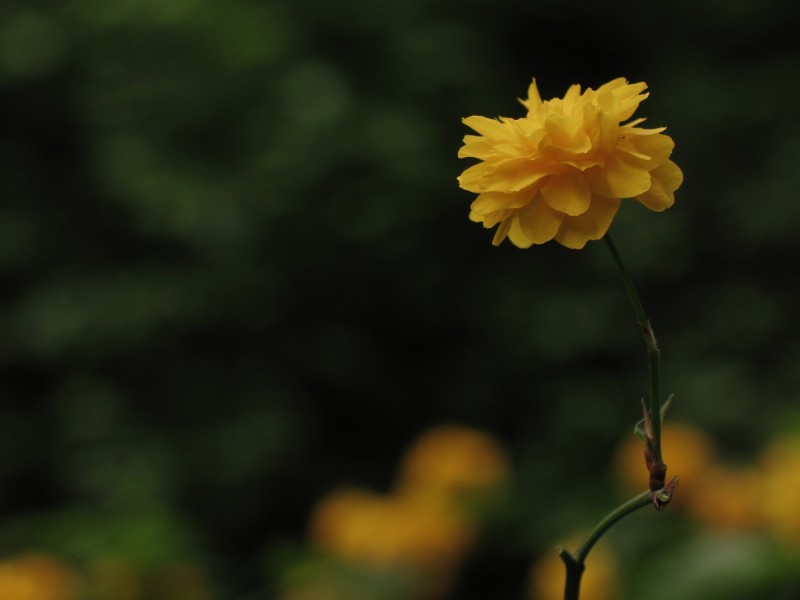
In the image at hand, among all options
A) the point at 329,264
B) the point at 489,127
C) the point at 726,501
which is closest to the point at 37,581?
the point at 726,501

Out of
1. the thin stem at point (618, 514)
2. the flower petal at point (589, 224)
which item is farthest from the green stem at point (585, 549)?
the flower petal at point (589, 224)

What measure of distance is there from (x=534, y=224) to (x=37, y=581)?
0.97 meters

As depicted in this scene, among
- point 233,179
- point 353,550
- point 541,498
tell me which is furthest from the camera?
point 233,179

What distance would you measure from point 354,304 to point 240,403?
1.07 ft

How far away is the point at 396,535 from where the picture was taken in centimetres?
153

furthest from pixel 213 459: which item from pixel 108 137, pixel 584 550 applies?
pixel 584 550

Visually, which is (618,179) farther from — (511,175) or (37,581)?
(37,581)

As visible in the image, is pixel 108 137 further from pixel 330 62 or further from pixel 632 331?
pixel 632 331

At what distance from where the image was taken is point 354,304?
8.09 feet

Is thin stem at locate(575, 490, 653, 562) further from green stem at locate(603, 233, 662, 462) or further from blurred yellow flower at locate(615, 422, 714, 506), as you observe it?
blurred yellow flower at locate(615, 422, 714, 506)

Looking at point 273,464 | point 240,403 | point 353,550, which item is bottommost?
point 353,550

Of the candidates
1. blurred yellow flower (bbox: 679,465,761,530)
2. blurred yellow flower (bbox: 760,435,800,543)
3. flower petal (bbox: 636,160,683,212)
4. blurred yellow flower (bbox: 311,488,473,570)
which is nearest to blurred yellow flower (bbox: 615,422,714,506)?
blurred yellow flower (bbox: 679,465,761,530)

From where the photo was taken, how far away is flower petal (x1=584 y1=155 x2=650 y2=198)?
0.45m

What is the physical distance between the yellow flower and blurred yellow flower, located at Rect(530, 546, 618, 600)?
2.84 feet
